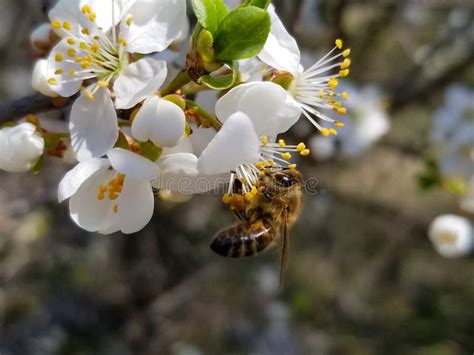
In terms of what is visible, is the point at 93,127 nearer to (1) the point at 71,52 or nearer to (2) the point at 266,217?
(1) the point at 71,52

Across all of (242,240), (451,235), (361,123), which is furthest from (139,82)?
(361,123)

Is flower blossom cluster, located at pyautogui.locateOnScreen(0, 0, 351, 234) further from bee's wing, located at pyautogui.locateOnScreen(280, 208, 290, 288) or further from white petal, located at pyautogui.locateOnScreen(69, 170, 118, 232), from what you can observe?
bee's wing, located at pyautogui.locateOnScreen(280, 208, 290, 288)

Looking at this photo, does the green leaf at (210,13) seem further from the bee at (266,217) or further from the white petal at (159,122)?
the bee at (266,217)

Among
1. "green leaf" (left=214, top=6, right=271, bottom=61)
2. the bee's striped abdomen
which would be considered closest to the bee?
the bee's striped abdomen

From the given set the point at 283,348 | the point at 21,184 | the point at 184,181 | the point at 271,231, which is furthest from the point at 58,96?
the point at 283,348

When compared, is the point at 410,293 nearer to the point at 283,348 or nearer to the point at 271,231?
the point at 283,348

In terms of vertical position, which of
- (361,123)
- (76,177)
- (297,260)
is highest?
(76,177)

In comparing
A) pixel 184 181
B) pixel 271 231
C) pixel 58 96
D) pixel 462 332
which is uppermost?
pixel 58 96

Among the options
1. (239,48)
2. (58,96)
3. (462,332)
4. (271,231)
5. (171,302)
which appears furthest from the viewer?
(462,332)
